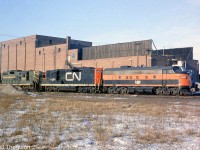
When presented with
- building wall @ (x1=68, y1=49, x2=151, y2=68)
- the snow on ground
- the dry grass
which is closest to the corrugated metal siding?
building wall @ (x1=68, y1=49, x2=151, y2=68)

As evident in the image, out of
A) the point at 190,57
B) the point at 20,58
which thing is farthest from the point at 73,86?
the point at 20,58

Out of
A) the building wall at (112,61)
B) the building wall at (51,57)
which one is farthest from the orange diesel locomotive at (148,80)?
the building wall at (51,57)

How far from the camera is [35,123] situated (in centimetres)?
1095

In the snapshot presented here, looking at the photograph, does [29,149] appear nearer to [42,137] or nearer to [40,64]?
[42,137]

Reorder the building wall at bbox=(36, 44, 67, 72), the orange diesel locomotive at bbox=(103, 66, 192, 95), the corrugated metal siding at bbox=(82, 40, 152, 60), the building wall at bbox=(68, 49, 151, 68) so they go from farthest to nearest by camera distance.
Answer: the building wall at bbox=(36, 44, 67, 72) → the corrugated metal siding at bbox=(82, 40, 152, 60) → the building wall at bbox=(68, 49, 151, 68) → the orange diesel locomotive at bbox=(103, 66, 192, 95)

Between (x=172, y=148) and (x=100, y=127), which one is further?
(x=100, y=127)

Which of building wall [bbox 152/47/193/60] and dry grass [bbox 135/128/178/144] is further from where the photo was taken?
building wall [bbox 152/47/193/60]

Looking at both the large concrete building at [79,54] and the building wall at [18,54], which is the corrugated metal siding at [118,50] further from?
the building wall at [18,54]

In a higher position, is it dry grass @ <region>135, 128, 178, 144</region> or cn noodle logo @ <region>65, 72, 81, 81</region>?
cn noodle logo @ <region>65, 72, 81, 81</region>

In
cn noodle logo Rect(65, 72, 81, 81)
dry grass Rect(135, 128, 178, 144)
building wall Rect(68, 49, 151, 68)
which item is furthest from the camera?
building wall Rect(68, 49, 151, 68)

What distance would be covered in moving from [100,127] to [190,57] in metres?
67.0

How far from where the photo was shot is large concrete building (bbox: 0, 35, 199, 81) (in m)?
69.1

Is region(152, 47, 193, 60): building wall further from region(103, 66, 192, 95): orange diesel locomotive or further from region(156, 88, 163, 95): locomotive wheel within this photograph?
region(156, 88, 163, 95): locomotive wheel

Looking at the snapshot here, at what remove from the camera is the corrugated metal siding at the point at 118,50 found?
69750mm
